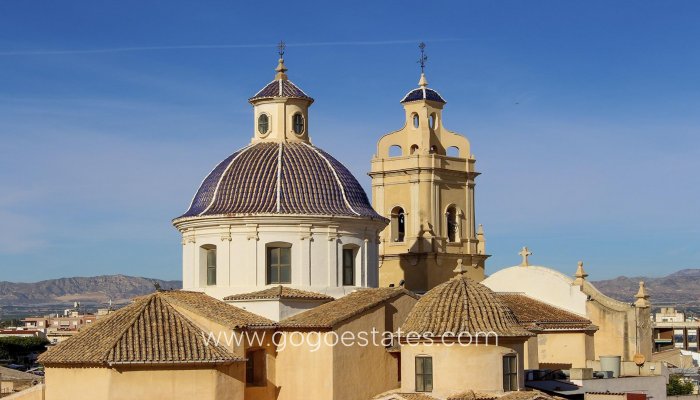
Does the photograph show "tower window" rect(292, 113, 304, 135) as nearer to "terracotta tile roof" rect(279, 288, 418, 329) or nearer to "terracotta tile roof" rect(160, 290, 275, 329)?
"terracotta tile roof" rect(279, 288, 418, 329)

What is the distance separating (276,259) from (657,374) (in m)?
13.8

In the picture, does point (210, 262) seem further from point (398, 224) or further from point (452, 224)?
point (452, 224)

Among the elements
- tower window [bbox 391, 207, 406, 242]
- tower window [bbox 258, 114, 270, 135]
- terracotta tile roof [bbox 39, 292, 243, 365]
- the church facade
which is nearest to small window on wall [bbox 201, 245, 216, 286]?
the church facade

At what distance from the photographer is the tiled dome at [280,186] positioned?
124ft

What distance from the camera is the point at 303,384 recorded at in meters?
Answer: 34.7

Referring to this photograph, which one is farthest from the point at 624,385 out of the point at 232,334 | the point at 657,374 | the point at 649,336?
the point at 232,334

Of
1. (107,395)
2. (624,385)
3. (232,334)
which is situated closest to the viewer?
(107,395)

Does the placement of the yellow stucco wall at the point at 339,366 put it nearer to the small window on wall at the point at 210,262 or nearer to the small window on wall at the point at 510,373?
the small window on wall at the point at 510,373

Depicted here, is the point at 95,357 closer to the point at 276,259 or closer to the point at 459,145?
the point at 276,259

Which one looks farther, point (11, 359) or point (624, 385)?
point (11, 359)

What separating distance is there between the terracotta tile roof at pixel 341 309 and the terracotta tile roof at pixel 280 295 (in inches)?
15.2

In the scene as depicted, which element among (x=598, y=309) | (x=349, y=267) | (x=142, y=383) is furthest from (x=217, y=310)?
(x=598, y=309)

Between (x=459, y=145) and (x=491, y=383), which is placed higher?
(x=459, y=145)

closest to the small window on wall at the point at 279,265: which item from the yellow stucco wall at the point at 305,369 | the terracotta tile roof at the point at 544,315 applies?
the yellow stucco wall at the point at 305,369
